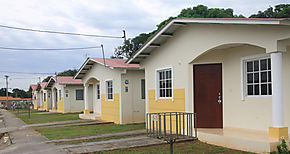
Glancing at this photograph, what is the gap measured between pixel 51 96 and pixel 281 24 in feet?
103

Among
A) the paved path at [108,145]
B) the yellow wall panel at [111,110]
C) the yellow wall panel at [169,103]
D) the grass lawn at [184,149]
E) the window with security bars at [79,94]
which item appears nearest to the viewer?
the grass lawn at [184,149]

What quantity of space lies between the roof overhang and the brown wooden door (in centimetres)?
169

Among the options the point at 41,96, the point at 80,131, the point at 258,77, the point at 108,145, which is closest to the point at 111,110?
the point at 80,131

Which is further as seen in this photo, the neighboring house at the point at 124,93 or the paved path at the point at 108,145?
the neighboring house at the point at 124,93

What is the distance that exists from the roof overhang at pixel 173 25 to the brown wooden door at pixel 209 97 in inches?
66.4

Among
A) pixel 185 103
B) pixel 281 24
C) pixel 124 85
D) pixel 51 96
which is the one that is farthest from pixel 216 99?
pixel 51 96

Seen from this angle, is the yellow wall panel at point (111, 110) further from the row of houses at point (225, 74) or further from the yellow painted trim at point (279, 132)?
the yellow painted trim at point (279, 132)

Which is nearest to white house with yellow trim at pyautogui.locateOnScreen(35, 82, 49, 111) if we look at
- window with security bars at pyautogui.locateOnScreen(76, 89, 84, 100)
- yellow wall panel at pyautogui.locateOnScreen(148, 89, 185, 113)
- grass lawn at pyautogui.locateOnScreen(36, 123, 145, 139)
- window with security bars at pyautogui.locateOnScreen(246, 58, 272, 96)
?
window with security bars at pyautogui.locateOnScreen(76, 89, 84, 100)

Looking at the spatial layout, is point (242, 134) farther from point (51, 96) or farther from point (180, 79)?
point (51, 96)

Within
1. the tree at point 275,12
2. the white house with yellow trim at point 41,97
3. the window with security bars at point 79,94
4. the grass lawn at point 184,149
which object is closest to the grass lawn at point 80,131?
the grass lawn at point 184,149

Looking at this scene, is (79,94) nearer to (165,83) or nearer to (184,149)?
(165,83)

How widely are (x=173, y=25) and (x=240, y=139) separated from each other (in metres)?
4.45

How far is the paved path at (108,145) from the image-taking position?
8.34 metres

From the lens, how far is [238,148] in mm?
7582
